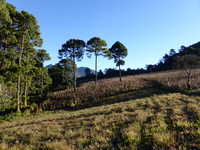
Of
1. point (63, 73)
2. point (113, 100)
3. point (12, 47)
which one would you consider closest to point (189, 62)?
point (113, 100)

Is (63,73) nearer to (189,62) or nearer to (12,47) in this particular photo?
(12,47)

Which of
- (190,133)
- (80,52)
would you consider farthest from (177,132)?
(80,52)

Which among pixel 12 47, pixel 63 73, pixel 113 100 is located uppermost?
pixel 12 47

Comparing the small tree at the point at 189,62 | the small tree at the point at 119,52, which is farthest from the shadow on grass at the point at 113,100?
the small tree at the point at 119,52

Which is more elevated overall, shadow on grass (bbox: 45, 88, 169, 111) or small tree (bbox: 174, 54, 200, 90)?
small tree (bbox: 174, 54, 200, 90)

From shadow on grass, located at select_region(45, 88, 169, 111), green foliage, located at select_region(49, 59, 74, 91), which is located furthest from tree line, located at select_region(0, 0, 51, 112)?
green foliage, located at select_region(49, 59, 74, 91)

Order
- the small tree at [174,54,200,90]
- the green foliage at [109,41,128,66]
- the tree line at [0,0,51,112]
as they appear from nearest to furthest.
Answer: the tree line at [0,0,51,112]
the small tree at [174,54,200,90]
the green foliage at [109,41,128,66]

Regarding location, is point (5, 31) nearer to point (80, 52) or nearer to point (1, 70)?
point (1, 70)

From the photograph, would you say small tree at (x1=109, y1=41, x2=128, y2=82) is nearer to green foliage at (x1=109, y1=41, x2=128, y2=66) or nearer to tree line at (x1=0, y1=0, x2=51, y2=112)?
green foliage at (x1=109, y1=41, x2=128, y2=66)

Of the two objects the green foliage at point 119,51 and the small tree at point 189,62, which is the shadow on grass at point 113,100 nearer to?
the small tree at point 189,62

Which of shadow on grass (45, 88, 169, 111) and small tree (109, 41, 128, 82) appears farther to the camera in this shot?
small tree (109, 41, 128, 82)

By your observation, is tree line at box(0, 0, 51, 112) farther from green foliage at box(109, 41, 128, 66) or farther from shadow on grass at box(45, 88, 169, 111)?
green foliage at box(109, 41, 128, 66)

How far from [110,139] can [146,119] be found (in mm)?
2413

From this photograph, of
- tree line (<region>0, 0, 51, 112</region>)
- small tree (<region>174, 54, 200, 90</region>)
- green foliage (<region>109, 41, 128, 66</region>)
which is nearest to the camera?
tree line (<region>0, 0, 51, 112</region>)
